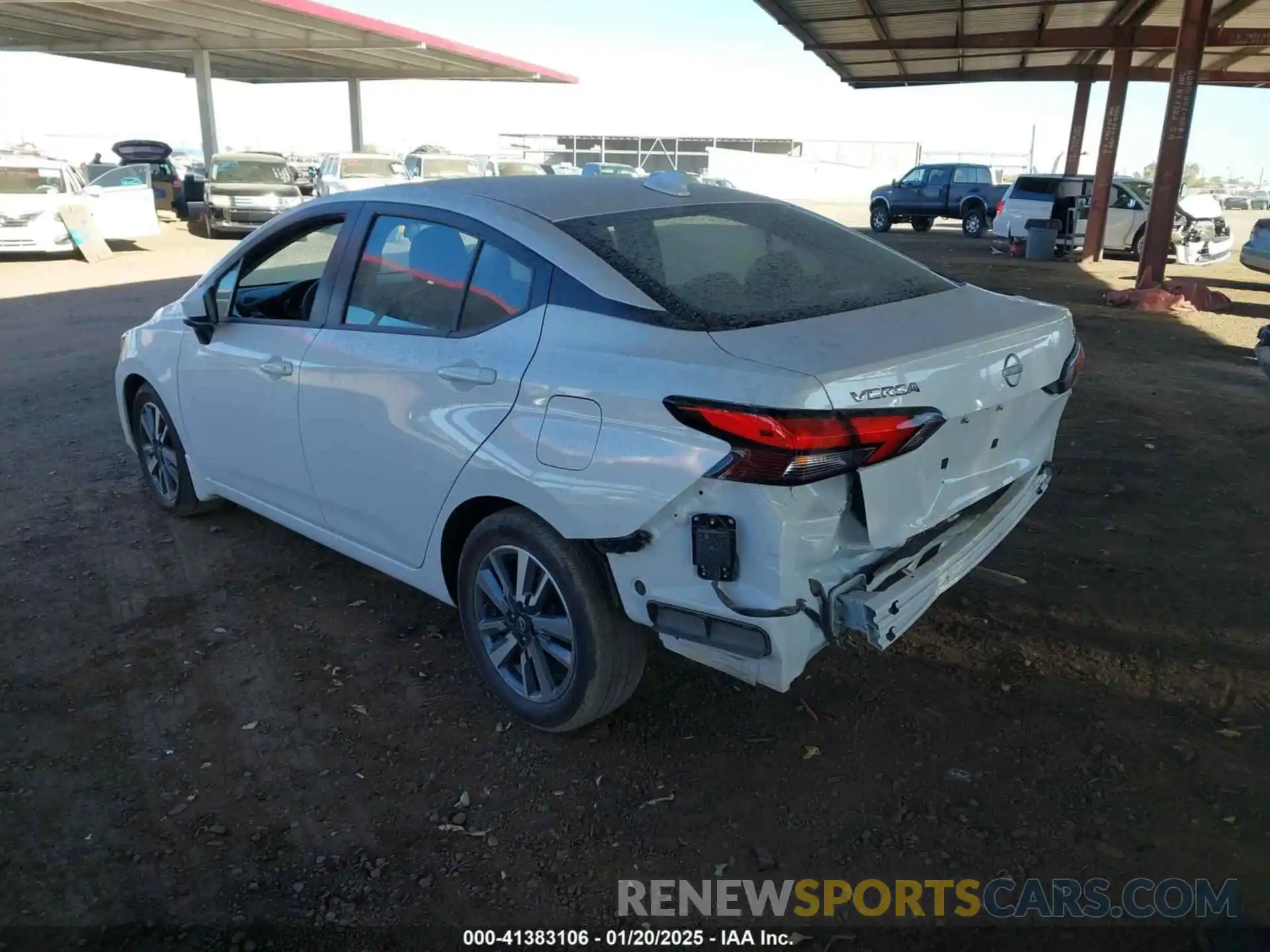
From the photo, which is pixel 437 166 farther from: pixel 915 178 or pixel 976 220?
pixel 976 220

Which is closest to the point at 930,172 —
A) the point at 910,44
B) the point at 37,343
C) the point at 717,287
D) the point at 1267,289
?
the point at 910,44

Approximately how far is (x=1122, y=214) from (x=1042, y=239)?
169cm

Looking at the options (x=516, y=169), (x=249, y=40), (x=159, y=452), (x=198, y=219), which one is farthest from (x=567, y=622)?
(x=249, y=40)

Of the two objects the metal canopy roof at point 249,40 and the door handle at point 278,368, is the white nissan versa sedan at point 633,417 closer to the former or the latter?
the door handle at point 278,368

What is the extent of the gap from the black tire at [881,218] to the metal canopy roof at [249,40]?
13.2m

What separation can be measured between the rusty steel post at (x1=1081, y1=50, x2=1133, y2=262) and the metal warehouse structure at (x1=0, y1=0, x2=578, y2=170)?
18.0m

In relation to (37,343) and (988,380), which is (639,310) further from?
(37,343)

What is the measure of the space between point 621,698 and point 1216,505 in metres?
3.79

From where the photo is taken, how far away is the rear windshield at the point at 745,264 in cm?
290

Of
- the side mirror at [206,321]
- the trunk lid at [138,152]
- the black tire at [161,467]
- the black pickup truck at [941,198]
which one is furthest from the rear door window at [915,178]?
the side mirror at [206,321]

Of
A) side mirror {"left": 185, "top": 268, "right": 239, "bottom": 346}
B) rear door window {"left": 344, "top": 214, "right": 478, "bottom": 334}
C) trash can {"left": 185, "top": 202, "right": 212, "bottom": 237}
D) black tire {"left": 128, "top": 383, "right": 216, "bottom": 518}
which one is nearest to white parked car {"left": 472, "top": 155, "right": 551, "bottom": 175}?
trash can {"left": 185, "top": 202, "right": 212, "bottom": 237}

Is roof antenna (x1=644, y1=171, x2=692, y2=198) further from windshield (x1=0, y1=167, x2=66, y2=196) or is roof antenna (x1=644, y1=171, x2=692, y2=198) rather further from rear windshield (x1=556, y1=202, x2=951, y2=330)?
windshield (x1=0, y1=167, x2=66, y2=196)

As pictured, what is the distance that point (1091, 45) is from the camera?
18.2 meters

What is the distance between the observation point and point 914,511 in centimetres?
271
